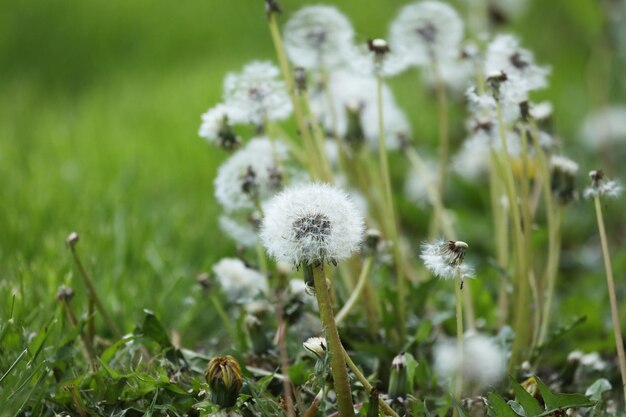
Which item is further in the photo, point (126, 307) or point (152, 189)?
point (152, 189)

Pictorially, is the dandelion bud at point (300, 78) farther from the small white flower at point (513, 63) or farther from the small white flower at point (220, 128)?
the small white flower at point (513, 63)

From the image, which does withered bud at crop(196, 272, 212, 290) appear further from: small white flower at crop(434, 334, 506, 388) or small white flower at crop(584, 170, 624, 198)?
small white flower at crop(584, 170, 624, 198)

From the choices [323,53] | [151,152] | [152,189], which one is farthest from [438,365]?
[151,152]

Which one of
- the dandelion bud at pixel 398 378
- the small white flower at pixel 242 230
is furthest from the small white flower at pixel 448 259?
the small white flower at pixel 242 230

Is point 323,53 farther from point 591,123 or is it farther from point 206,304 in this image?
point 591,123

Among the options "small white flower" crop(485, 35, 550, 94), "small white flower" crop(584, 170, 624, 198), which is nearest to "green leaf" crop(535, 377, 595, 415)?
"small white flower" crop(584, 170, 624, 198)
